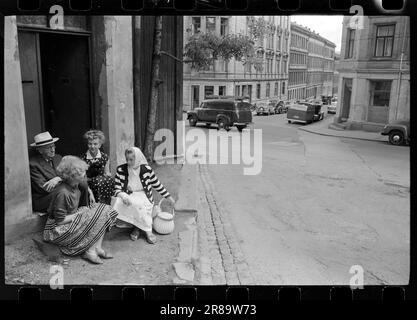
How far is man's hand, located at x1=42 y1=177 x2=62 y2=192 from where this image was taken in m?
5.03

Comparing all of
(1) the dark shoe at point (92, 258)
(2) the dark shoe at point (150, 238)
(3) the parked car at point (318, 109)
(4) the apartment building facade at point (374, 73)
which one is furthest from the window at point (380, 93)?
(1) the dark shoe at point (92, 258)

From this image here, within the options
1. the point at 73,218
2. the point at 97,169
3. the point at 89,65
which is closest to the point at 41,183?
the point at 73,218

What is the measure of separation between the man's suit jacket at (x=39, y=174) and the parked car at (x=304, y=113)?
1821cm

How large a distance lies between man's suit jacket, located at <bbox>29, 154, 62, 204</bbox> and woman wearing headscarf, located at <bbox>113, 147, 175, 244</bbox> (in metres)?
0.91

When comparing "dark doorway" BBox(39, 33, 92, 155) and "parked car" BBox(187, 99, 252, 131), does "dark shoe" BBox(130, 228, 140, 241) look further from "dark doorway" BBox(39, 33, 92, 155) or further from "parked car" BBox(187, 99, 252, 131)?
"parked car" BBox(187, 99, 252, 131)

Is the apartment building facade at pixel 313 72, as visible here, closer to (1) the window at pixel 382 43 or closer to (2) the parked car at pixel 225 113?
(1) the window at pixel 382 43

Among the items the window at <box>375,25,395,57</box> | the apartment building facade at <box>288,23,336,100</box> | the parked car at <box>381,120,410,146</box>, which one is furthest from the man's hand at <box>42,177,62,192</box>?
the window at <box>375,25,395,57</box>

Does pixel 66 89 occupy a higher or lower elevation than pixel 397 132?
higher

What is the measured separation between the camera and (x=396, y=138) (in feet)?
41.5

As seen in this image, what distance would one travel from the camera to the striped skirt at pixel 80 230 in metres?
4.68

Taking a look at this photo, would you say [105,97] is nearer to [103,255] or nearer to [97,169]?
[97,169]

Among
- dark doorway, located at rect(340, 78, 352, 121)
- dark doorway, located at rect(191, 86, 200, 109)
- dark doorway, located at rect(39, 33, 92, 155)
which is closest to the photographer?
dark doorway, located at rect(39, 33, 92, 155)

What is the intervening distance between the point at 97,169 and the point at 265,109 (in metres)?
Result: 13.6
